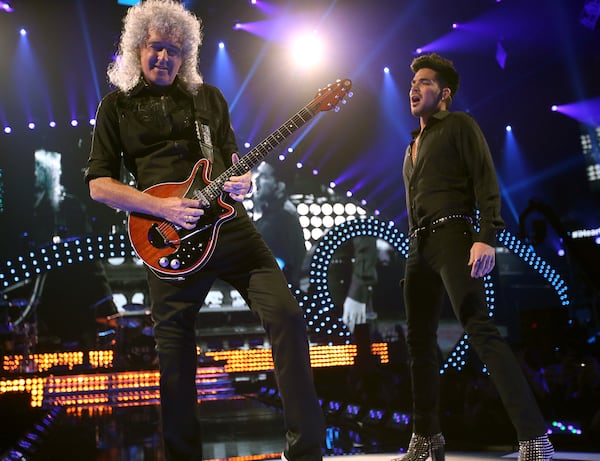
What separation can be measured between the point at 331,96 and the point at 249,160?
576 millimetres

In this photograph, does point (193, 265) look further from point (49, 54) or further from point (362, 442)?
point (49, 54)

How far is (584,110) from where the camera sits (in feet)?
49.1

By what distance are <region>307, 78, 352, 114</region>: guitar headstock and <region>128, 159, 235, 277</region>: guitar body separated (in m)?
0.66

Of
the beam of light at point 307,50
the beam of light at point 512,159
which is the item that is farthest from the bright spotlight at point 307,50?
the beam of light at point 512,159

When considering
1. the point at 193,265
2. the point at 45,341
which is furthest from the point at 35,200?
the point at 193,265

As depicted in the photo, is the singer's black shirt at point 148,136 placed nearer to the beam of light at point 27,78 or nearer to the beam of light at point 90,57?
the beam of light at point 90,57

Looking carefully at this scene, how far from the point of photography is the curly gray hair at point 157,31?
2.43 m

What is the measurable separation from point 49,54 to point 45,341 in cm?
566

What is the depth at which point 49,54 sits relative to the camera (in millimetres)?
10883

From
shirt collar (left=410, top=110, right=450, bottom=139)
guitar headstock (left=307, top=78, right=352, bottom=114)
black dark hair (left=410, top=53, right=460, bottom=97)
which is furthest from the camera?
black dark hair (left=410, top=53, right=460, bottom=97)

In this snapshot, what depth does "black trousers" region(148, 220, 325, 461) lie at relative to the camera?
83.6 inches

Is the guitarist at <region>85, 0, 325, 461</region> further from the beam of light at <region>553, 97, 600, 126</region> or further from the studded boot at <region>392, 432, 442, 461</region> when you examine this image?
the beam of light at <region>553, 97, 600, 126</region>

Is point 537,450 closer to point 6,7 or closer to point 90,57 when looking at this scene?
point 90,57

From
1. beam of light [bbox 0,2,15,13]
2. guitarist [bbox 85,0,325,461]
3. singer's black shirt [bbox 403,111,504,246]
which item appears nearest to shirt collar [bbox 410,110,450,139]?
singer's black shirt [bbox 403,111,504,246]
